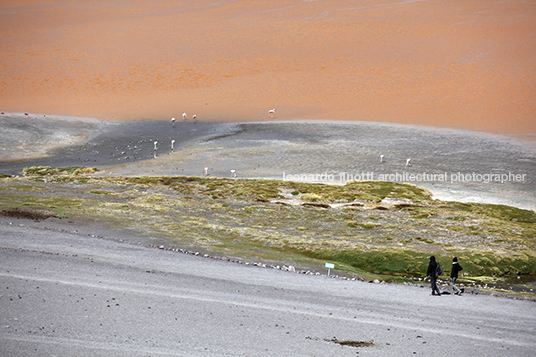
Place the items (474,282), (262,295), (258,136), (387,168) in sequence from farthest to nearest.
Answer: (258,136) < (387,168) < (474,282) < (262,295)

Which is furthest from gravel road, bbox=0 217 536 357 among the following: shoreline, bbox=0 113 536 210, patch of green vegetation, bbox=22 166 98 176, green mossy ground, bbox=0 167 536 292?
shoreline, bbox=0 113 536 210

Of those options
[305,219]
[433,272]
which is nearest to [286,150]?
[305,219]

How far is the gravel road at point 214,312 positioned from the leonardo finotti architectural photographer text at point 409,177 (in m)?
56.3

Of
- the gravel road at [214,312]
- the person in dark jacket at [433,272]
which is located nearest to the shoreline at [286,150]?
the person in dark jacket at [433,272]

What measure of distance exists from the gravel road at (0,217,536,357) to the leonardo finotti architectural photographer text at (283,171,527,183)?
56.3m

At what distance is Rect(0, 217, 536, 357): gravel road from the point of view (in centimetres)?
2184

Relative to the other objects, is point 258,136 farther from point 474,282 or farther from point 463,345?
point 463,345

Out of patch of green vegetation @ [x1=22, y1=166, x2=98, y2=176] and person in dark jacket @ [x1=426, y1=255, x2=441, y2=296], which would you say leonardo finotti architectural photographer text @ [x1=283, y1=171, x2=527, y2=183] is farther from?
person in dark jacket @ [x1=426, y1=255, x2=441, y2=296]

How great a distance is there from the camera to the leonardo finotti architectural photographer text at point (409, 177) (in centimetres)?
9246

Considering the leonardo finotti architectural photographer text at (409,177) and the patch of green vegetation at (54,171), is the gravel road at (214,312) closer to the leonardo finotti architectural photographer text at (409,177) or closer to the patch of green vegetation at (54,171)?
the patch of green vegetation at (54,171)

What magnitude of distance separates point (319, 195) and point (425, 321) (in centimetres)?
4862

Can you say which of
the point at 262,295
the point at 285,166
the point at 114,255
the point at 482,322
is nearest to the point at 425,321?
the point at 482,322

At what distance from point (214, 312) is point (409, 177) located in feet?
240

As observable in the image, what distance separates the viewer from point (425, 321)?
27.8 metres
